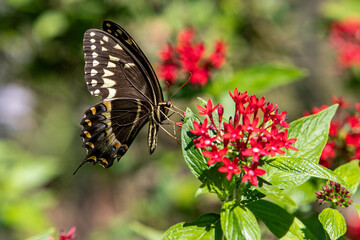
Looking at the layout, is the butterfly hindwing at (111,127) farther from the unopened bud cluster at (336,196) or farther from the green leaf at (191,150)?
the unopened bud cluster at (336,196)

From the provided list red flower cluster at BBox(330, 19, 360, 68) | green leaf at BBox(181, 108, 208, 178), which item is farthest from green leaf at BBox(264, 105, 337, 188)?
red flower cluster at BBox(330, 19, 360, 68)

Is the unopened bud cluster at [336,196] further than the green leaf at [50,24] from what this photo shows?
No

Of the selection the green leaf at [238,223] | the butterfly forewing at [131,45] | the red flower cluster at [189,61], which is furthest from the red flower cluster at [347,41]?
the green leaf at [238,223]

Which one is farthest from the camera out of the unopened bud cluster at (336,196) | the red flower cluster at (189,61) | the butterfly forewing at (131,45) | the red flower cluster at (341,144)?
the red flower cluster at (189,61)

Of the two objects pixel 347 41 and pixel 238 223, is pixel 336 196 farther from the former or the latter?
pixel 347 41

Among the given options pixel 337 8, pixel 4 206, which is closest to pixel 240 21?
pixel 337 8

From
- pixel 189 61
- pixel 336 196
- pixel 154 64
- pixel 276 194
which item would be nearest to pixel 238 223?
pixel 276 194
